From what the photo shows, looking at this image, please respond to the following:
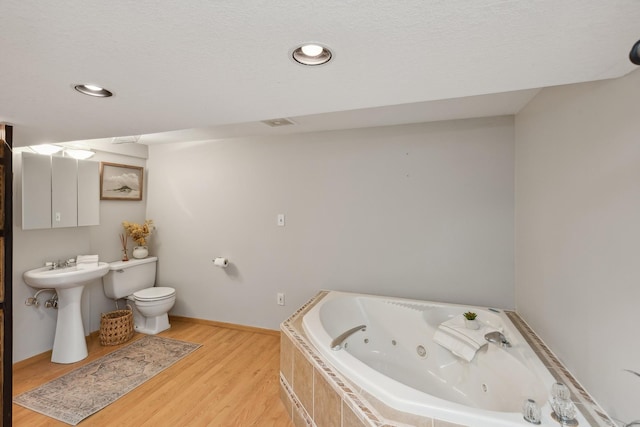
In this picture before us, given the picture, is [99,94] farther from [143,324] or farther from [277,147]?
[143,324]

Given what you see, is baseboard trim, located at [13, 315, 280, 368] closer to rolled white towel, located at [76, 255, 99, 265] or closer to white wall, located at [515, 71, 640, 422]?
rolled white towel, located at [76, 255, 99, 265]

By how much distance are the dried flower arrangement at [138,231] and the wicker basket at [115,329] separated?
834mm

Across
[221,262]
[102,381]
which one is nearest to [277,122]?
[221,262]

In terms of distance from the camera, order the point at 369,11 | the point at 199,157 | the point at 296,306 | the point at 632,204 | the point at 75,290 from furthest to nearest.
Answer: the point at 199,157 → the point at 296,306 → the point at 75,290 → the point at 632,204 → the point at 369,11

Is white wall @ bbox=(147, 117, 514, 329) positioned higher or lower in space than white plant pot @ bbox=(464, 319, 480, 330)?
higher

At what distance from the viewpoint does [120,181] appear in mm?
3217

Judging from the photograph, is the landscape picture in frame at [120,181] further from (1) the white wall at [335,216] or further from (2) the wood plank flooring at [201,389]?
(2) the wood plank flooring at [201,389]

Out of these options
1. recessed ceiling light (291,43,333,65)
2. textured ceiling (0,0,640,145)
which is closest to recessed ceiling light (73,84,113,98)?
textured ceiling (0,0,640,145)

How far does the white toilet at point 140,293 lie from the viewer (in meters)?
2.96

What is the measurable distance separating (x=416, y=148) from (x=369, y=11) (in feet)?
6.69

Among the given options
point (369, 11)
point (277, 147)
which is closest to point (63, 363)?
point (277, 147)

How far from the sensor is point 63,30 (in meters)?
0.75

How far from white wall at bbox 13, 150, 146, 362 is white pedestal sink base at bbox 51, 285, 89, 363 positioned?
6.8 inches

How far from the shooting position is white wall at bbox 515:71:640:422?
1.07 meters
